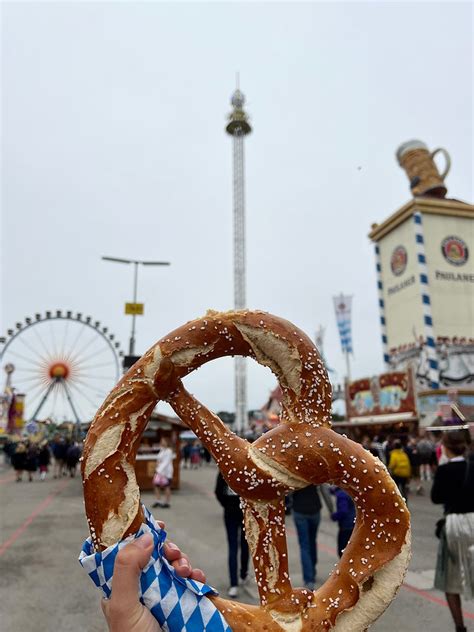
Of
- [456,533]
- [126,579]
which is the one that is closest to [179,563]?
[126,579]

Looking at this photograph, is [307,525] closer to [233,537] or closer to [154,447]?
[233,537]

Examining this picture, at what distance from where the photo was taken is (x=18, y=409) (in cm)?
2992

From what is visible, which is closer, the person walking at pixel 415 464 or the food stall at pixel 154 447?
the food stall at pixel 154 447

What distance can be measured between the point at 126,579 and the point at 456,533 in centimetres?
311

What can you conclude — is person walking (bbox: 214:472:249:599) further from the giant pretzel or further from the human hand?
the human hand

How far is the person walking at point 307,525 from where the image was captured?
15.3 ft

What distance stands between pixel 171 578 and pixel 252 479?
0.37 m

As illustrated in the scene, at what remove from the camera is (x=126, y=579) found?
1.32 m

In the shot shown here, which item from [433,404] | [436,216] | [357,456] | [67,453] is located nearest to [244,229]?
[436,216]

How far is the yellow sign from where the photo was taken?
1303 centimetres

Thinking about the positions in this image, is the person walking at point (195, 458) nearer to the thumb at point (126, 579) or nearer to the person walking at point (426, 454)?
the person walking at point (426, 454)

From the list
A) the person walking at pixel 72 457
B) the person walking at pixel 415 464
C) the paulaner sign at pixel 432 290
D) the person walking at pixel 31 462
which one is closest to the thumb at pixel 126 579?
the person walking at pixel 415 464

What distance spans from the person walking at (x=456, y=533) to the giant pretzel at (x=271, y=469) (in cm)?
238

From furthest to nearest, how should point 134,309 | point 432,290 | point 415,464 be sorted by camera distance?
point 432,290 < point 134,309 < point 415,464
